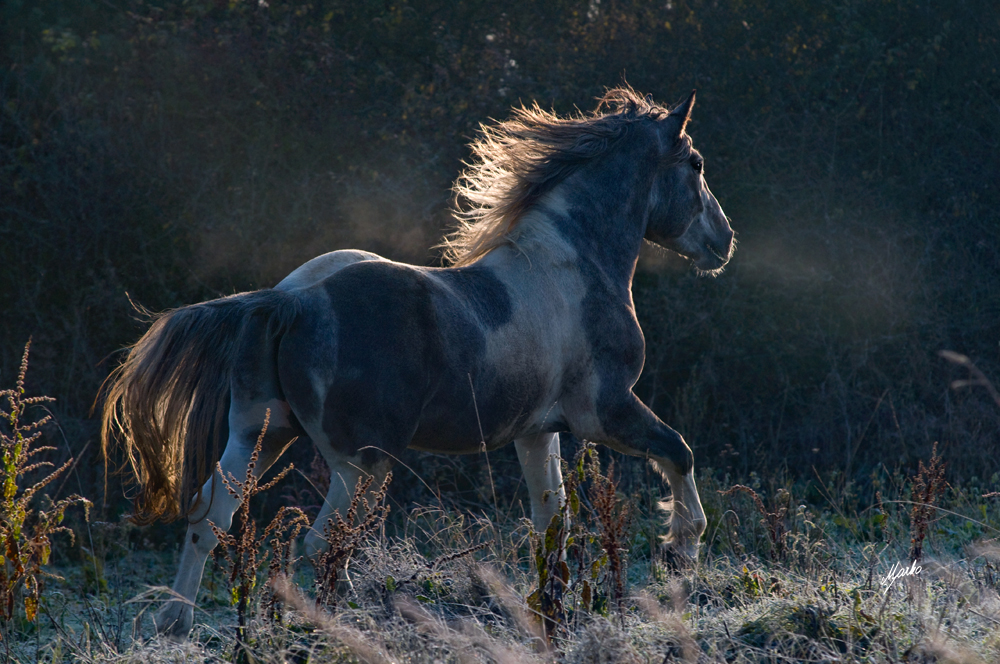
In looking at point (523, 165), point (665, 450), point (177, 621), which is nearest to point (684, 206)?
point (523, 165)

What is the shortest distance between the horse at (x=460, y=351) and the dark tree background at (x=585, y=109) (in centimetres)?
263

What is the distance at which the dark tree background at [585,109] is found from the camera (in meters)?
6.55

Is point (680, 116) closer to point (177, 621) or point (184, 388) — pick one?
point (184, 388)

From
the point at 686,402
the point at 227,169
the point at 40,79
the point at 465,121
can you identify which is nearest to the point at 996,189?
the point at 686,402

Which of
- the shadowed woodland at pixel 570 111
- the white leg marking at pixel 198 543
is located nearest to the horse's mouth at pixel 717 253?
the shadowed woodland at pixel 570 111

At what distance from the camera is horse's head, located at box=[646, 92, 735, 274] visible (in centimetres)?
459

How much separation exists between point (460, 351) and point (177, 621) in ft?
4.58

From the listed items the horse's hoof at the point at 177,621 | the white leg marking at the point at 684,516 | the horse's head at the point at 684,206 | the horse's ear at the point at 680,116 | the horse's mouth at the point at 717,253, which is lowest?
the horse's hoof at the point at 177,621

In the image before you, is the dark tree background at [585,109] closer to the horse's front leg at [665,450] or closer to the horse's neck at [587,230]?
the horse's front leg at [665,450]

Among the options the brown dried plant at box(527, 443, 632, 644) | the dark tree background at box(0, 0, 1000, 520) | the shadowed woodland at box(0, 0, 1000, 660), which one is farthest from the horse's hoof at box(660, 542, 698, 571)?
the dark tree background at box(0, 0, 1000, 520)

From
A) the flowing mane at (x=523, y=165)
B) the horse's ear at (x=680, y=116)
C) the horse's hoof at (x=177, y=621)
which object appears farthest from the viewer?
the horse's ear at (x=680, y=116)

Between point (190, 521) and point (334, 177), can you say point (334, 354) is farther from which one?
point (334, 177)

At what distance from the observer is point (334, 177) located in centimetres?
707

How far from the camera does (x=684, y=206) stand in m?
4.72
